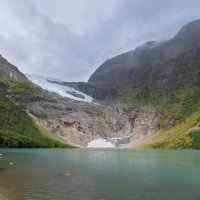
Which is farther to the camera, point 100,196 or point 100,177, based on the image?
point 100,177

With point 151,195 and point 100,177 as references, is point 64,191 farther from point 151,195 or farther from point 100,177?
point 100,177

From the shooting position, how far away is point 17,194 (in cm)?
3822

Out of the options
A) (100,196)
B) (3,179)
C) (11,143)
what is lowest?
(100,196)

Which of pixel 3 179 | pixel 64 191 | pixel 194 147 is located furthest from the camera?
pixel 194 147

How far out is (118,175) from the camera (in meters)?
56.7

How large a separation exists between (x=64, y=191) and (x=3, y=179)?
11912 millimetres

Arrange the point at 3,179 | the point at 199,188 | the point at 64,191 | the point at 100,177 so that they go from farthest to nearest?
the point at 100,177
the point at 3,179
the point at 199,188
the point at 64,191

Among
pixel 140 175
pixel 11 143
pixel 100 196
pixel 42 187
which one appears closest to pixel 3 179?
pixel 42 187

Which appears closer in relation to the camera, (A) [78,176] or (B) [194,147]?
(A) [78,176]

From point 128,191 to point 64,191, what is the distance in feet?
23.7

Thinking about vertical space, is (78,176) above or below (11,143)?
below

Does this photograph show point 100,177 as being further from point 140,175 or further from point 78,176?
point 140,175

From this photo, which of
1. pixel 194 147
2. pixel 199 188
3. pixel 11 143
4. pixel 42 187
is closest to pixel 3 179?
pixel 42 187

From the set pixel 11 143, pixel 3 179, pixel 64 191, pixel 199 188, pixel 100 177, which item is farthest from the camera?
pixel 11 143
